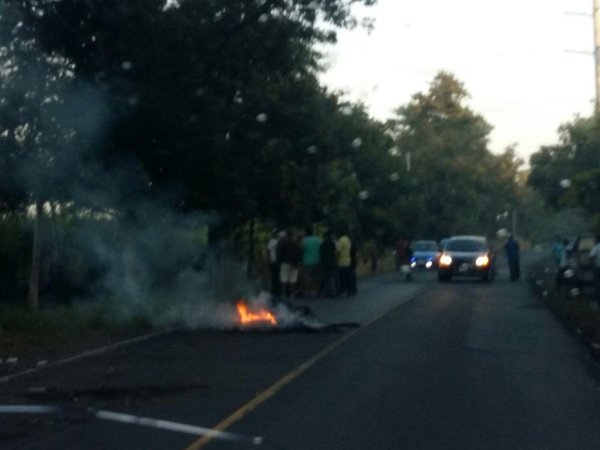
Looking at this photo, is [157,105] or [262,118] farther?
[262,118]

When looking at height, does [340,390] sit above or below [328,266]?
below

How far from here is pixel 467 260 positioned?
44.8 meters

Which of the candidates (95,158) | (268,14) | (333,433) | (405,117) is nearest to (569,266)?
(268,14)

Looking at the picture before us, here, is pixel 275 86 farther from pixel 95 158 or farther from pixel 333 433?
pixel 333 433

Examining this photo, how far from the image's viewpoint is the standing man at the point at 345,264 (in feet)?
114

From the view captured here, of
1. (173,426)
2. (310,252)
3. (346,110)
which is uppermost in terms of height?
(346,110)

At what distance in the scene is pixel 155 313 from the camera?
84.3 feet

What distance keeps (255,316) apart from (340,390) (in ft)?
29.1

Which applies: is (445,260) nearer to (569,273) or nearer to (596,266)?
(569,273)

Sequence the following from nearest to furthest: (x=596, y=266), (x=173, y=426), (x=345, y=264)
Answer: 1. (x=173, y=426)
2. (x=596, y=266)
3. (x=345, y=264)

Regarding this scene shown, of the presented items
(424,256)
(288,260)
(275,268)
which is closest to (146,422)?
(288,260)

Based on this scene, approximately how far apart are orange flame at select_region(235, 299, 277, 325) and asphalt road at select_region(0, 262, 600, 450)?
34.4 inches

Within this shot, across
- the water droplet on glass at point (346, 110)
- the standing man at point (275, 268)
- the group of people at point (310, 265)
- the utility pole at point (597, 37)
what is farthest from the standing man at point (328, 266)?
the water droplet on glass at point (346, 110)

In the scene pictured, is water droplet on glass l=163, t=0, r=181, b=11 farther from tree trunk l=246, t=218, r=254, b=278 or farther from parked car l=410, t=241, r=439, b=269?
parked car l=410, t=241, r=439, b=269
